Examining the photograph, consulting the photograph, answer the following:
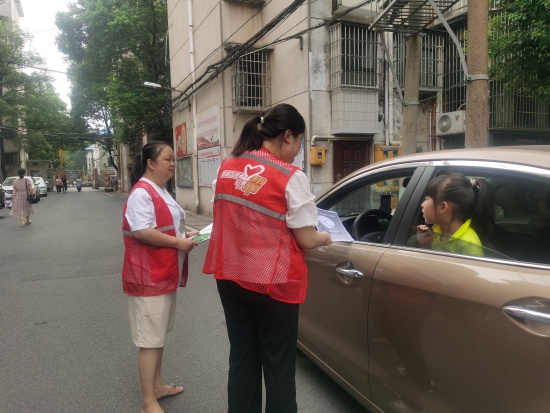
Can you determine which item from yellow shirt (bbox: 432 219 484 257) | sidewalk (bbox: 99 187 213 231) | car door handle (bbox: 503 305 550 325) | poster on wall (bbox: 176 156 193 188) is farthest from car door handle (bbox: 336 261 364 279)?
poster on wall (bbox: 176 156 193 188)

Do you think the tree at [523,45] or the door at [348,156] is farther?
the door at [348,156]

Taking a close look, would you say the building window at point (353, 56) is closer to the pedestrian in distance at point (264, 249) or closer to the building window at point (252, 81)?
the building window at point (252, 81)

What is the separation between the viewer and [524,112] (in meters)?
10.3

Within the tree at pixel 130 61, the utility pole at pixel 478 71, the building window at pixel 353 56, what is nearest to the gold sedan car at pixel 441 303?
the utility pole at pixel 478 71

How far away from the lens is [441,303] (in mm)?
1628

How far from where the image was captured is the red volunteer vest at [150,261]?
2266 millimetres

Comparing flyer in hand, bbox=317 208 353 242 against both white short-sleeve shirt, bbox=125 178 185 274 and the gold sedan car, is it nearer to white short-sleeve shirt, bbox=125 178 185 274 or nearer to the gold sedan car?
the gold sedan car

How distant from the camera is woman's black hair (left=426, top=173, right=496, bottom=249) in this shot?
1.92m

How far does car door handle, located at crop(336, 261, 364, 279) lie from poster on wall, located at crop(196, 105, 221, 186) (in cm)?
1022

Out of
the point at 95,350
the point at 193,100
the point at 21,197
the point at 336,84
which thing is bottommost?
the point at 95,350

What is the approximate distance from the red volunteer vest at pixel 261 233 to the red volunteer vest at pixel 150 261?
68 centimetres

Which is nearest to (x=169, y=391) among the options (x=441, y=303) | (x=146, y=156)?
(x=146, y=156)

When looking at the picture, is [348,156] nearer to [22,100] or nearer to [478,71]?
[478,71]

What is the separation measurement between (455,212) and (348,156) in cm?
811
